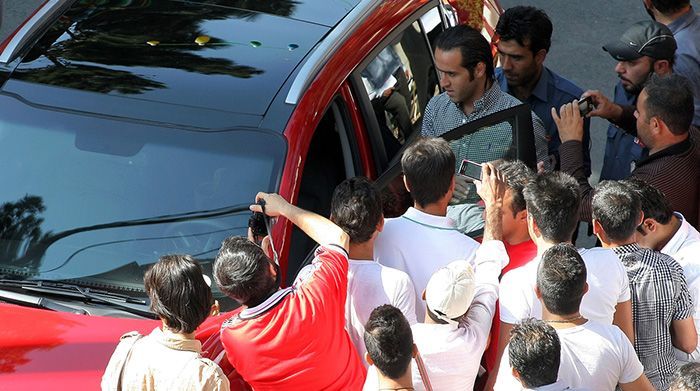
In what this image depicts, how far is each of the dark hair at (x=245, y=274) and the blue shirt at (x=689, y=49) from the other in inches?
130

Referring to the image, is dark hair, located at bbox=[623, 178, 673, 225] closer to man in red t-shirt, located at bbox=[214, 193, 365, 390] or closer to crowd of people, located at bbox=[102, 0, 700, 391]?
crowd of people, located at bbox=[102, 0, 700, 391]

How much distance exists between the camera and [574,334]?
12.7 feet

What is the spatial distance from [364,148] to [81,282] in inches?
66.5

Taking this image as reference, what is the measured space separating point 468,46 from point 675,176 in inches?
48.7

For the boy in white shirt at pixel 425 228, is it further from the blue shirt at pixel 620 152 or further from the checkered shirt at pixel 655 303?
the blue shirt at pixel 620 152

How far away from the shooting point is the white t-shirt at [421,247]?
4336mm

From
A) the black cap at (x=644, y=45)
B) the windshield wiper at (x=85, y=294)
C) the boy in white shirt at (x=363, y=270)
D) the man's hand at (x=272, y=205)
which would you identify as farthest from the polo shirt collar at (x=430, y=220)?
the black cap at (x=644, y=45)

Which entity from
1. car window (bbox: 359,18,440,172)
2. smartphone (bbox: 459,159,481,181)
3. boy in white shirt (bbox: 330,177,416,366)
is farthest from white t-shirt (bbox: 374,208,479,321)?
car window (bbox: 359,18,440,172)

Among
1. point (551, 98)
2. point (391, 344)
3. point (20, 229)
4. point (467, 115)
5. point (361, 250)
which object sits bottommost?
point (551, 98)

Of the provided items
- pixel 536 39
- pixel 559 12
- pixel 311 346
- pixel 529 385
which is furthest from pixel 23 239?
pixel 559 12

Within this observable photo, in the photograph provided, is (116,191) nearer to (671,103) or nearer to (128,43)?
(128,43)

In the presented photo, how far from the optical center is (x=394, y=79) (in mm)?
5801

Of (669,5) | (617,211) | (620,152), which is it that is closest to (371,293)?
(617,211)

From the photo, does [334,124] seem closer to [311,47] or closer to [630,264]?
[311,47]
